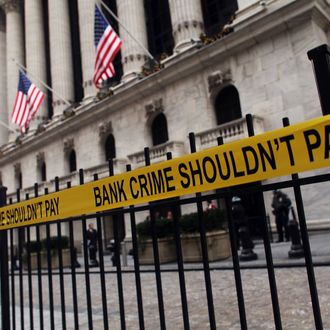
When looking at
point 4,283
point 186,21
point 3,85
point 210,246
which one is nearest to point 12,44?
point 3,85

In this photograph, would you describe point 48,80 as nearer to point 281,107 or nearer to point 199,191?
point 281,107

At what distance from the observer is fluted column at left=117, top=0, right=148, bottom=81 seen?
25.2 metres

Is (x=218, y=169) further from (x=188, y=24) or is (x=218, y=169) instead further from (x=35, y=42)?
(x=35, y=42)

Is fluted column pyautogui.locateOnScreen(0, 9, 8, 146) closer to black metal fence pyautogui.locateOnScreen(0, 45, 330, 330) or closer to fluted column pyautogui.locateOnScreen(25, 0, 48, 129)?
fluted column pyautogui.locateOnScreen(25, 0, 48, 129)

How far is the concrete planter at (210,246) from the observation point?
A: 470 inches

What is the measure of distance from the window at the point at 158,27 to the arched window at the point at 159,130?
5.90 metres

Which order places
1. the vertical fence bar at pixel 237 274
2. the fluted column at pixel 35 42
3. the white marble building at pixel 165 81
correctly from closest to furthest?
the vertical fence bar at pixel 237 274
the white marble building at pixel 165 81
the fluted column at pixel 35 42

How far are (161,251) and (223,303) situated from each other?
6.82m

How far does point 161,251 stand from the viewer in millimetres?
12875

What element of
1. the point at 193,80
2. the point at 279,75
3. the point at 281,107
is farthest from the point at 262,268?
the point at 193,80

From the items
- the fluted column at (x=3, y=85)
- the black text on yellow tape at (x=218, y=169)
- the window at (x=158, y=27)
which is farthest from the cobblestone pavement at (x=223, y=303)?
the fluted column at (x=3, y=85)

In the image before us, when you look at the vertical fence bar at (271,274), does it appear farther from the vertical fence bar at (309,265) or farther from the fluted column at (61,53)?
the fluted column at (61,53)

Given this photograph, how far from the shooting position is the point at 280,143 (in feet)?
6.50

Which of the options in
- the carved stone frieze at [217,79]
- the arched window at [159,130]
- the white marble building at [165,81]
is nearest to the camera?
the white marble building at [165,81]
